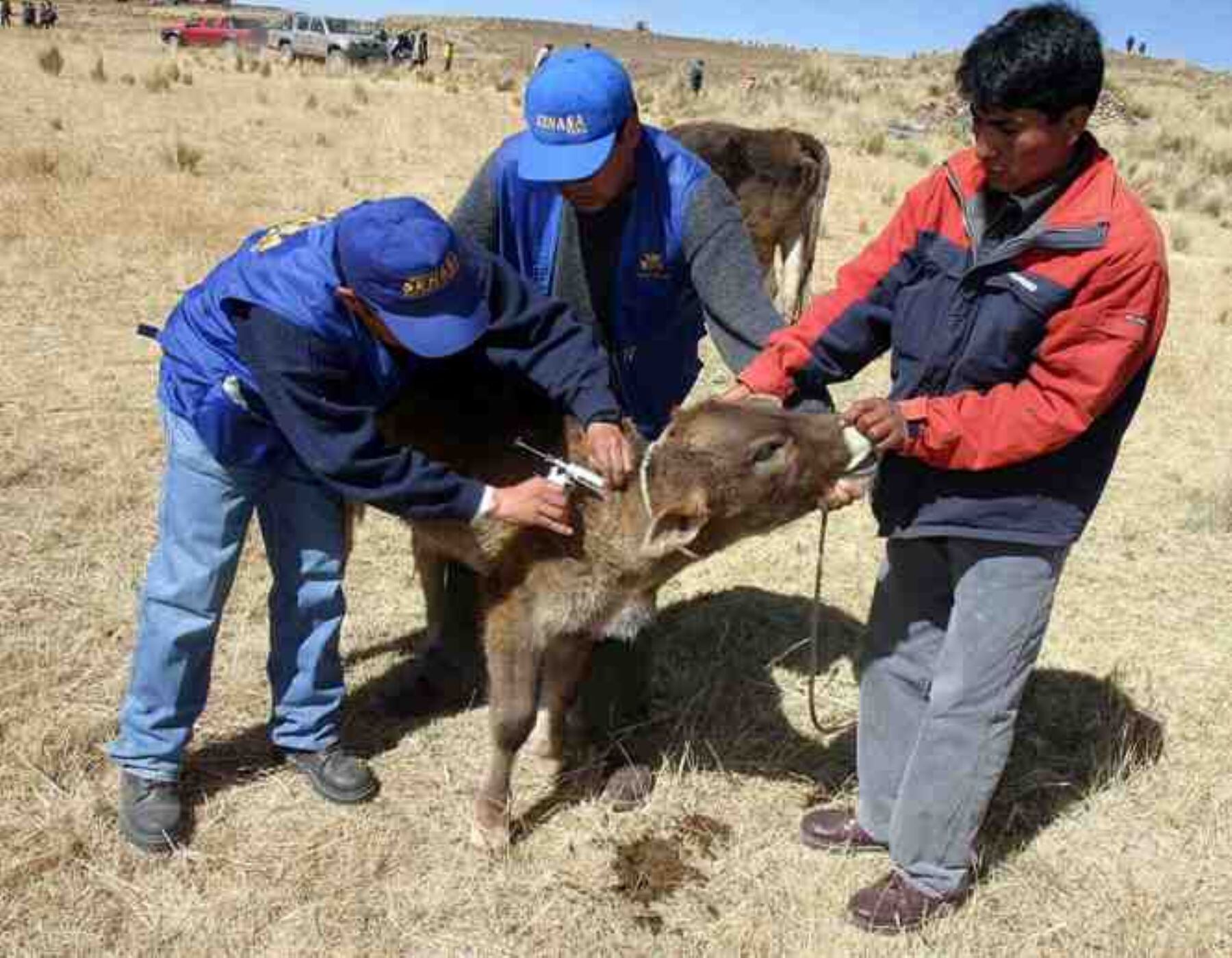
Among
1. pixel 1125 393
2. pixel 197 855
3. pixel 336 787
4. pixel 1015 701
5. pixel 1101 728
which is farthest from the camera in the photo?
pixel 1101 728

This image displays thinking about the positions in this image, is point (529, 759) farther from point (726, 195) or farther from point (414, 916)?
point (726, 195)

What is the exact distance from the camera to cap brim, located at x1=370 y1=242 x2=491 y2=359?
3.35 meters

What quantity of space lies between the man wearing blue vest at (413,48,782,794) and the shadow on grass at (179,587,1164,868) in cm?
95

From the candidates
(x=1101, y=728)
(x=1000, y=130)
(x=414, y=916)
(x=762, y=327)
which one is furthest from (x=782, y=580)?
(x=1000, y=130)

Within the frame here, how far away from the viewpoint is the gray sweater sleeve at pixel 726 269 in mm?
3975

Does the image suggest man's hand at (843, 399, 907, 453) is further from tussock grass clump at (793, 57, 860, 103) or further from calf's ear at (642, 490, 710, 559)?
tussock grass clump at (793, 57, 860, 103)

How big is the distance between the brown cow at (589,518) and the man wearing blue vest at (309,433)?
17 cm

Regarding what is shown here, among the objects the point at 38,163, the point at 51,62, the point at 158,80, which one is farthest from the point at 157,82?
the point at 38,163

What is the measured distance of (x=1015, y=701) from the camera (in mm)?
3551

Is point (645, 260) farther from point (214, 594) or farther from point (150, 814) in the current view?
point (150, 814)

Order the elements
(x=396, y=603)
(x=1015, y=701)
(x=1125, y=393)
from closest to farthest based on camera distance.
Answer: (x=1125, y=393), (x=1015, y=701), (x=396, y=603)

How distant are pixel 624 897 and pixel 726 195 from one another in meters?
2.45

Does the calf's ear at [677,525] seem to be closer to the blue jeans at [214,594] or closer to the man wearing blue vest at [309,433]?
the man wearing blue vest at [309,433]

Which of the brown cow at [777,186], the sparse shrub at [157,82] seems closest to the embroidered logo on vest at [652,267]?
the brown cow at [777,186]
